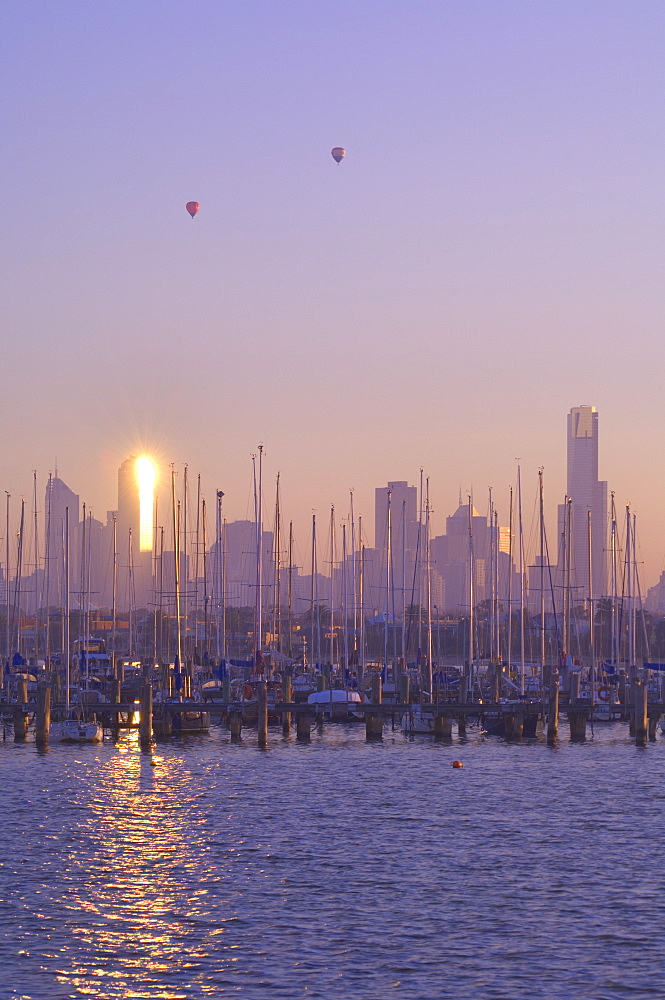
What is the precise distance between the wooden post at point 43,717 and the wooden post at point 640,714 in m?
28.8

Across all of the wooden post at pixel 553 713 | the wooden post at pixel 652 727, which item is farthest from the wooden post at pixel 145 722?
the wooden post at pixel 652 727

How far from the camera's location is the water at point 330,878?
27.2m

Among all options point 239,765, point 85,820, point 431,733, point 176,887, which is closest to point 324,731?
point 431,733

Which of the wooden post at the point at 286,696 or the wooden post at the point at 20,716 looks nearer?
the wooden post at the point at 20,716

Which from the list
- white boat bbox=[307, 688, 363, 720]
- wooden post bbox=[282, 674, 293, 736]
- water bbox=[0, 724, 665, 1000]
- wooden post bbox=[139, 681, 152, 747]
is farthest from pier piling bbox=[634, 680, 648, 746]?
wooden post bbox=[139, 681, 152, 747]

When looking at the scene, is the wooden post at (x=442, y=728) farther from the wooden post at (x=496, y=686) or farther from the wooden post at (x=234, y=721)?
the wooden post at (x=234, y=721)

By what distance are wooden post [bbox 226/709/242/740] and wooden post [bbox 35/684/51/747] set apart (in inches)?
359

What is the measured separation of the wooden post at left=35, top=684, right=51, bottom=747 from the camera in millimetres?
63594

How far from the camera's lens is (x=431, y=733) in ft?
230

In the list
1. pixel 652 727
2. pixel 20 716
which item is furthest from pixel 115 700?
pixel 652 727

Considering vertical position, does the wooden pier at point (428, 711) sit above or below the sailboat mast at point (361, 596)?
below

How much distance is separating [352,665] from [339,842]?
55.8 metres

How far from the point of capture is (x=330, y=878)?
3622 cm

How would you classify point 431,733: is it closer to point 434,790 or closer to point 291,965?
point 434,790
